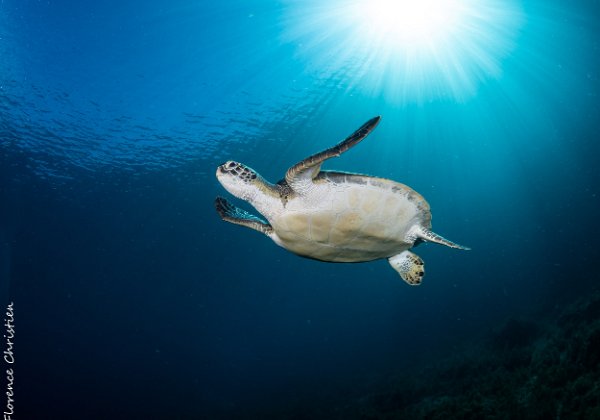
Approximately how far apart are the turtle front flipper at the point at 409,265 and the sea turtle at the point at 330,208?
611 millimetres

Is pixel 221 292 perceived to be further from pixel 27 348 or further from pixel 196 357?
pixel 27 348

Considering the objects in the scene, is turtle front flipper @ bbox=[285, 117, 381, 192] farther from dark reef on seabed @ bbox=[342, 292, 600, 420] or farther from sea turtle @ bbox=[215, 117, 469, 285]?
dark reef on seabed @ bbox=[342, 292, 600, 420]

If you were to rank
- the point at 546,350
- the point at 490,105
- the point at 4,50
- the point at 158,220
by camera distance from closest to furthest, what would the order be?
the point at 546,350 → the point at 4,50 → the point at 490,105 → the point at 158,220

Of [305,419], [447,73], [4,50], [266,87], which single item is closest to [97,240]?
[4,50]

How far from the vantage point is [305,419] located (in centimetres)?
1317

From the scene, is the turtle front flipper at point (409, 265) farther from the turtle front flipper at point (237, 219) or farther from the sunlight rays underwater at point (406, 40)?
the sunlight rays underwater at point (406, 40)

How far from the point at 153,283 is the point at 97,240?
18.5m

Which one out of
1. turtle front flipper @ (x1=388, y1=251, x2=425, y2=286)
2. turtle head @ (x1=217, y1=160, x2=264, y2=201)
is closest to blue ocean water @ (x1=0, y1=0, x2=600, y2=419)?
turtle front flipper @ (x1=388, y1=251, x2=425, y2=286)

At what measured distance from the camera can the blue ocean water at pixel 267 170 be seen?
523 inches

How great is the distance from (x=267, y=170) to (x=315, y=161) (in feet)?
69.4

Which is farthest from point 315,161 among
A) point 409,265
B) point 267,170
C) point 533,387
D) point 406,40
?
point 267,170

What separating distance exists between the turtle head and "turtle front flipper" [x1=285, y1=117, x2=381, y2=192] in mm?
542

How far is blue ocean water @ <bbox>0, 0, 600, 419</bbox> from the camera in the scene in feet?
43.6

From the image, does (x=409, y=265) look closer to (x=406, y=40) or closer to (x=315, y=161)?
(x=315, y=161)
